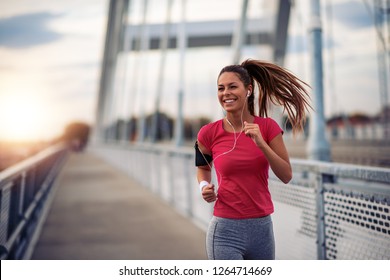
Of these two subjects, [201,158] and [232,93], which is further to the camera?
[201,158]

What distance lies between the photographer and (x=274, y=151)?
1.80 metres

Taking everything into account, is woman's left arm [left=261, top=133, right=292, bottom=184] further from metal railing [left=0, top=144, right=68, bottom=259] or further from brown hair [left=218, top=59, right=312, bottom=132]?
metal railing [left=0, top=144, right=68, bottom=259]

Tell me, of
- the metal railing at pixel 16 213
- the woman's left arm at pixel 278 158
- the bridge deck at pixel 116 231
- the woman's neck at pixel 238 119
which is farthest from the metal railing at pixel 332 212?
the metal railing at pixel 16 213

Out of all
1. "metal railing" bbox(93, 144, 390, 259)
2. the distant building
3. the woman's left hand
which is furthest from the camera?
the distant building

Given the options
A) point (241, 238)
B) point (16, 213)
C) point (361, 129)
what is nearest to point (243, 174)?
point (241, 238)

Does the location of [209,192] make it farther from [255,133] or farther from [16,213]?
[16,213]

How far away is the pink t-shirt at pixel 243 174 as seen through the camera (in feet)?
5.95

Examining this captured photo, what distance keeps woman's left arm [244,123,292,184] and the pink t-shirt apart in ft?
0.10

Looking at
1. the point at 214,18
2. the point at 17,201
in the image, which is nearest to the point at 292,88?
the point at 17,201

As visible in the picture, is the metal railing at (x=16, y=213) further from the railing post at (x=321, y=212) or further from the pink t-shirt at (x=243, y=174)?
the railing post at (x=321, y=212)

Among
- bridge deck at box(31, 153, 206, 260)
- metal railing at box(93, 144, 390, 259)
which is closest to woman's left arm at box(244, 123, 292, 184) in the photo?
metal railing at box(93, 144, 390, 259)

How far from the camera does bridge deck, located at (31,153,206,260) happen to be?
14.2 feet

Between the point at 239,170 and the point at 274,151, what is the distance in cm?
15
